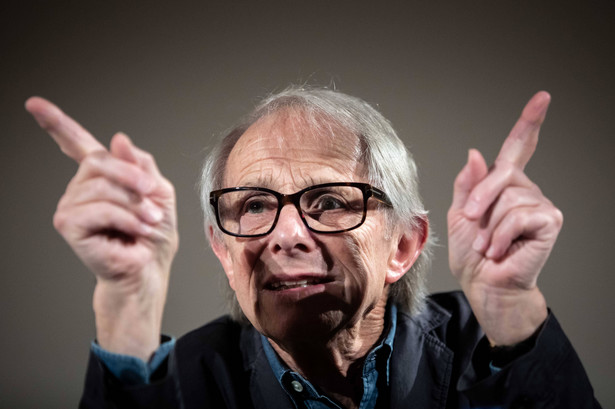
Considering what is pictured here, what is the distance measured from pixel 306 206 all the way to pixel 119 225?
22.8 inches

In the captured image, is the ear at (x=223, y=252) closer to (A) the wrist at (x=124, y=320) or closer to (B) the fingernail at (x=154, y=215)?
(A) the wrist at (x=124, y=320)

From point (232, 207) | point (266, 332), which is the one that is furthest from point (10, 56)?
point (266, 332)

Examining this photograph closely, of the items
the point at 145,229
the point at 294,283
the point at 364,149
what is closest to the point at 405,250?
the point at 364,149

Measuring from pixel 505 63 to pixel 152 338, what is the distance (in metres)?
1.90

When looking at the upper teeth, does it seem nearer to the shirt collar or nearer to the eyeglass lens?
the eyeglass lens

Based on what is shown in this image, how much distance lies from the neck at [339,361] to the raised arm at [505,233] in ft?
1.64

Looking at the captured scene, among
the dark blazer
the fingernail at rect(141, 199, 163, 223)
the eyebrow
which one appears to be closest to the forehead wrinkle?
the eyebrow

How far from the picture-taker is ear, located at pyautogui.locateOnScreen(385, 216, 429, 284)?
1.69m

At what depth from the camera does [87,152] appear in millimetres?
1062

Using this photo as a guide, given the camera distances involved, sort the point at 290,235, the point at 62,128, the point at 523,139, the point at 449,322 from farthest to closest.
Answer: the point at 449,322 < the point at 290,235 < the point at 523,139 < the point at 62,128

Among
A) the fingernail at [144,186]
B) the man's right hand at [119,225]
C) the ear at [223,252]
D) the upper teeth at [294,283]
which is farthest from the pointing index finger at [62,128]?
the ear at [223,252]

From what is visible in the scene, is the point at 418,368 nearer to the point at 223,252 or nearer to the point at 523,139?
the point at 223,252

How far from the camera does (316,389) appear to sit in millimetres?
1635

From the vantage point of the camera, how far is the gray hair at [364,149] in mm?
1622
